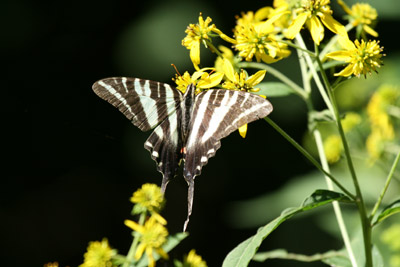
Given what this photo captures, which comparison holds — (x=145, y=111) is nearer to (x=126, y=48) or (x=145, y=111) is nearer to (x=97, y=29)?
(x=126, y=48)

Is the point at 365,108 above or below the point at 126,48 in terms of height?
below

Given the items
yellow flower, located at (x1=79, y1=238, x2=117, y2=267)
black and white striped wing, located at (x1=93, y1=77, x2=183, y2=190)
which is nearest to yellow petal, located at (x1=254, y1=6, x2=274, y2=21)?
black and white striped wing, located at (x1=93, y1=77, x2=183, y2=190)

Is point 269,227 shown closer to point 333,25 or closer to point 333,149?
point 333,25

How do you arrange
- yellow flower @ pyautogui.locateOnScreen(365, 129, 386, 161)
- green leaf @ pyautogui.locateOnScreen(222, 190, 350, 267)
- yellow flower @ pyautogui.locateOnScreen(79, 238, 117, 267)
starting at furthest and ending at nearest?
yellow flower @ pyautogui.locateOnScreen(365, 129, 386, 161), yellow flower @ pyautogui.locateOnScreen(79, 238, 117, 267), green leaf @ pyautogui.locateOnScreen(222, 190, 350, 267)

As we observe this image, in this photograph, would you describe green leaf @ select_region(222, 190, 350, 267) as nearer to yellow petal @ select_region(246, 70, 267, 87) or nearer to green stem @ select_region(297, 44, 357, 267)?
green stem @ select_region(297, 44, 357, 267)

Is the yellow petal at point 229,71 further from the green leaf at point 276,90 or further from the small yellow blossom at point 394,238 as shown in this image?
the small yellow blossom at point 394,238

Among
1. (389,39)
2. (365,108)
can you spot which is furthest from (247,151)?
(389,39)

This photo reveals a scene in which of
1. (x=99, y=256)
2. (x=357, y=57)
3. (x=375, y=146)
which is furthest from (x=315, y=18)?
(x=375, y=146)
